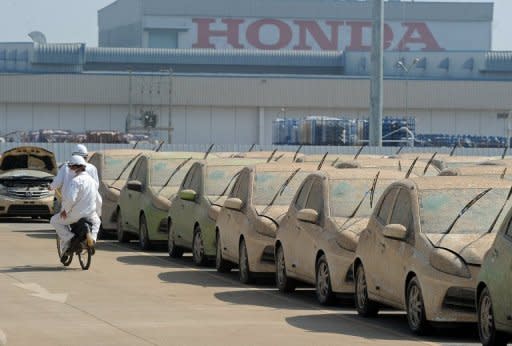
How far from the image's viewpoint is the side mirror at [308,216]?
16.7 metres

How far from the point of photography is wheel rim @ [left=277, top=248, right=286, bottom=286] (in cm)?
1788

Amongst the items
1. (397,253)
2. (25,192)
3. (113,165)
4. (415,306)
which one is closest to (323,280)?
(397,253)

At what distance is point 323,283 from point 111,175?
1315 cm

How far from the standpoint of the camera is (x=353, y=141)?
226ft

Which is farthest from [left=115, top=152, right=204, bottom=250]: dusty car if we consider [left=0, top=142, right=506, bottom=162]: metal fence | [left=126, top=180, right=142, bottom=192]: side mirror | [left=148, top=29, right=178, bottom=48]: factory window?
[left=148, top=29, right=178, bottom=48]: factory window

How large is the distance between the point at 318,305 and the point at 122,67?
71.4 m

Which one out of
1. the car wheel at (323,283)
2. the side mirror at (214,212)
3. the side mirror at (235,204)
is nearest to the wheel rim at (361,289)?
the car wheel at (323,283)

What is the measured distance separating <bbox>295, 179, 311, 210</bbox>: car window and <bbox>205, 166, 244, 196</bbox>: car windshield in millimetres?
4314

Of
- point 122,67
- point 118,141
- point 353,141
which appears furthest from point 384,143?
point 122,67

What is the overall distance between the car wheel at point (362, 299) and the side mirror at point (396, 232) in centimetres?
116

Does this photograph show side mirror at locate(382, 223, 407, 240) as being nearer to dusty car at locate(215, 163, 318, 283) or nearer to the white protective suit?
dusty car at locate(215, 163, 318, 283)

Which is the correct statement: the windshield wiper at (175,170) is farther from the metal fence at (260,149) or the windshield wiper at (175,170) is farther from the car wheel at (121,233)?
the metal fence at (260,149)

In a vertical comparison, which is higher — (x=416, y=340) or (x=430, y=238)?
(x=430, y=238)

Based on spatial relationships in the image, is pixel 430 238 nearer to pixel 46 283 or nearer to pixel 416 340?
→ pixel 416 340
